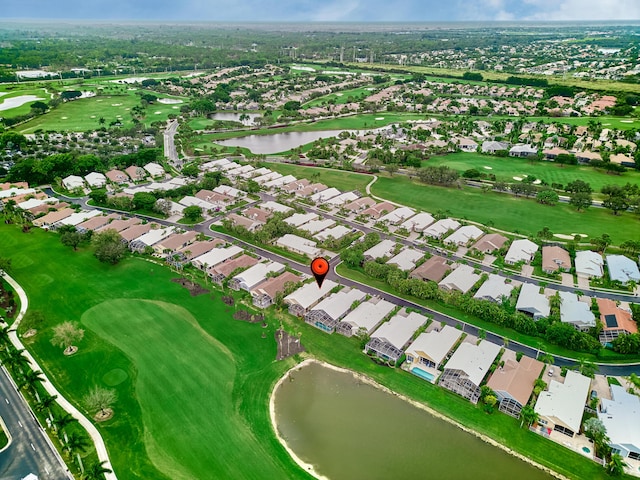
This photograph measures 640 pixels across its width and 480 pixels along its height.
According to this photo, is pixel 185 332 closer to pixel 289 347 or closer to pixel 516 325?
pixel 289 347

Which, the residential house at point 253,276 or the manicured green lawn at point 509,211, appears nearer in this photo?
the residential house at point 253,276

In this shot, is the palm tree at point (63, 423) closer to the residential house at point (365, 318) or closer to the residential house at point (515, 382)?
the residential house at point (365, 318)

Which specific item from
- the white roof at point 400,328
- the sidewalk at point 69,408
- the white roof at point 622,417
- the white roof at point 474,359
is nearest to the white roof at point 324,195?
the white roof at point 400,328

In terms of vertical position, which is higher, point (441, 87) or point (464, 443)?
point (441, 87)

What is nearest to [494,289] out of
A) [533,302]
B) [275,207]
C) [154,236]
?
[533,302]

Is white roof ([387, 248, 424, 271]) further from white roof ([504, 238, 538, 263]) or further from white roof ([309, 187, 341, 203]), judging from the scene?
white roof ([309, 187, 341, 203])

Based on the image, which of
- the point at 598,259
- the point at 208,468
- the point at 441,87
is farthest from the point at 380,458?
the point at 441,87

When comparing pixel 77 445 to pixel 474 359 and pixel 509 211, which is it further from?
pixel 509 211
